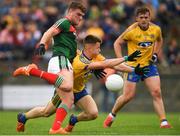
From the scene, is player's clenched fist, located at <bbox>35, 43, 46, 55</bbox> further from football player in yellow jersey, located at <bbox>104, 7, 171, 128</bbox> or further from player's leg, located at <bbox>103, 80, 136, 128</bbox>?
player's leg, located at <bbox>103, 80, 136, 128</bbox>

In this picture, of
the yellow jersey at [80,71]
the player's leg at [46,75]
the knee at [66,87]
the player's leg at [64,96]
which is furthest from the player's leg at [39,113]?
the knee at [66,87]

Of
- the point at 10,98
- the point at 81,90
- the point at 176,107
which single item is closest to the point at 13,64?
the point at 10,98

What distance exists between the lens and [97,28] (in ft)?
81.7

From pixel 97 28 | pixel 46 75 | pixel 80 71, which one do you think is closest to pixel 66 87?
pixel 46 75

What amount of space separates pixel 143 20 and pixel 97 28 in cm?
965

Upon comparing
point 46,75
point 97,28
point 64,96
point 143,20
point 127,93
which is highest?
point 143,20

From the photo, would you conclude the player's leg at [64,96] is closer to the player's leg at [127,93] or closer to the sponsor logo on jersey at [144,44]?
the player's leg at [127,93]

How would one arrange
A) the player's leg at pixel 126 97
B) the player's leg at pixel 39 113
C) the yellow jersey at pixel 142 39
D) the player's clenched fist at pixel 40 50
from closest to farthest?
the player's clenched fist at pixel 40 50, the player's leg at pixel 39 113, the player's leg at pixel 126 97, the yellow jersey at pixel 142 39

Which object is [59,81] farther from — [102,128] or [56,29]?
[102,128]

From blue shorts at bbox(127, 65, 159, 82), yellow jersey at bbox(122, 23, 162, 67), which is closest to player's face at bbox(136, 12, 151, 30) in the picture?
yellow jersey at bbox(122, 23, 162, 67)

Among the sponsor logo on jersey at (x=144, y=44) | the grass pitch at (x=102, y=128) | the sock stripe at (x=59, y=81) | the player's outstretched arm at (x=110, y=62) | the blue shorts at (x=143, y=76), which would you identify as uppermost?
the sponsor logo on jersey at (x=144, y=44)

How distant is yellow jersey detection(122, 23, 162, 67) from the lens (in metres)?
15.5

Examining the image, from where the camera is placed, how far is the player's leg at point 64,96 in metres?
12.3

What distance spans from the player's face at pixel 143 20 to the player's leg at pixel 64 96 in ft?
10.4
